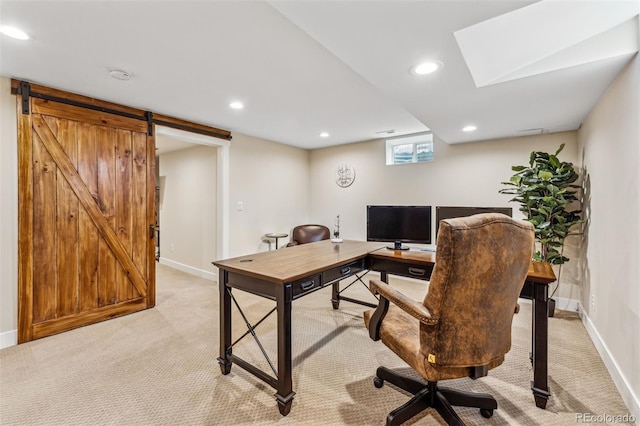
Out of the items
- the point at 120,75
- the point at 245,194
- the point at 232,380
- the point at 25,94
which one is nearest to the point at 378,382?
the point at 232,380

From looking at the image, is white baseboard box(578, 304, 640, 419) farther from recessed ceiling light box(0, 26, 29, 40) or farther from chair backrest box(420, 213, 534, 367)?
recessed ceiling light box(0, 26, 29, 40)

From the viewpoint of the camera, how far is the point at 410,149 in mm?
4746

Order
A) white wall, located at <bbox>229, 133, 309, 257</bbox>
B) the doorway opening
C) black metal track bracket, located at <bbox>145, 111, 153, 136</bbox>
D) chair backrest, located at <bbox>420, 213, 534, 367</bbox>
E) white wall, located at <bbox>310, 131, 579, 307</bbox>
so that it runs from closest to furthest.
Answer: chair backrest, located at <bbox>420, 213, 534, 367</bbox>, black metal track bracket, located at <bbox>145, 111, 153, 136</bbox>, white wall, located at <bbox>310, 131, 579, 307</bbox>, the doorway opening, white wall, located at <bbox>229, 133, 309, 257</bbox>

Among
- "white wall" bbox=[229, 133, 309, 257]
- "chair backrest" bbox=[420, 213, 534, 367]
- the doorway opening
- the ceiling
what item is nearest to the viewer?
"chair backrest" bbox=[420, 213, 534, 367]

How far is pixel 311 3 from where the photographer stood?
1318 millimetres

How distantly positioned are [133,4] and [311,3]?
39.4 inches

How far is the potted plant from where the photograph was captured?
A: 303 centimetres

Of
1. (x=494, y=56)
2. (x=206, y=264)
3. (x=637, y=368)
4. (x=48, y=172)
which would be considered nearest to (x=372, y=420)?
(x=637, y=368)

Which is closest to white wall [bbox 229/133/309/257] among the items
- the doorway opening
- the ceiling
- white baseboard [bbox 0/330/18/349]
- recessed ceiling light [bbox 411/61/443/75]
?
the doorway opening

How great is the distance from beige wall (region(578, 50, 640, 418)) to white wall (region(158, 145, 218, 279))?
14.4ft

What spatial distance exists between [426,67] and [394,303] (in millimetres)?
1526

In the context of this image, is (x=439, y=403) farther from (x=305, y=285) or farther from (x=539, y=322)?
(x=305, y=285)

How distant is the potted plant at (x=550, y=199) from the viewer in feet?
9.93

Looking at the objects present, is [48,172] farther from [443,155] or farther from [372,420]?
[443,155]
